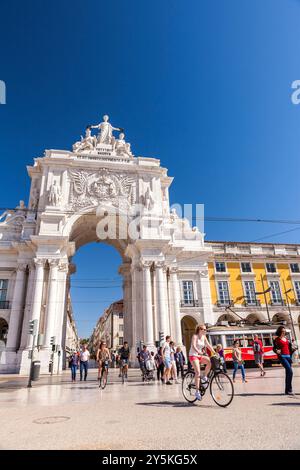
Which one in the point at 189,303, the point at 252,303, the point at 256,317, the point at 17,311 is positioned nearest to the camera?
the point at 17,311

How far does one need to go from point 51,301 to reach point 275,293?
24488mm

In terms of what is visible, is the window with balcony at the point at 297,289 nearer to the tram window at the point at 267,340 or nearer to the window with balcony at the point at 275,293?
the window with balcony at the point at 275,293

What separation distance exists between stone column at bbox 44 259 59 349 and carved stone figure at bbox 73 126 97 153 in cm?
1379

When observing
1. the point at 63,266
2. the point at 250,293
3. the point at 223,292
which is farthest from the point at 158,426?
the point at 250,293

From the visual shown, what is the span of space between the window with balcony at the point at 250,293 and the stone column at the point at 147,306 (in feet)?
41.0

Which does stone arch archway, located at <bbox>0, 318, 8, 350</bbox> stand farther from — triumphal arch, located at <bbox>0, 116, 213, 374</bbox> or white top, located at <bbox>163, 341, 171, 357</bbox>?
white top, located at <bbox>163, 341, 171, 357</bbox>

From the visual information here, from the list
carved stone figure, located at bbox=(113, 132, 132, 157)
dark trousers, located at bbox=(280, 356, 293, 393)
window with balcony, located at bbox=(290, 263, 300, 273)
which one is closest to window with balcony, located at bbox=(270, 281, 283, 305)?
window with balcony, located at bbox=(290, 263, 300, 273)

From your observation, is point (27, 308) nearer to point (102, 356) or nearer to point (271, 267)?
point (102, 356)

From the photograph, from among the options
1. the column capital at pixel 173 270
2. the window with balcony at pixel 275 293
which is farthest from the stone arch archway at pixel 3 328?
the window with balcony at pixel 275 293

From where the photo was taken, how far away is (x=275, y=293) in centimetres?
3516

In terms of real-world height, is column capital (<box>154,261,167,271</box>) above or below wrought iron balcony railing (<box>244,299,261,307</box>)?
above

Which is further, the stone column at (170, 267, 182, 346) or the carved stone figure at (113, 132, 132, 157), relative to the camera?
the carved stone figure at (113, 132, 132, 157)

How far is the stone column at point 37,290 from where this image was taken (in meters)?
25.5

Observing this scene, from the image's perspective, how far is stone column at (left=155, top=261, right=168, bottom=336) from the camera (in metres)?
27.4
